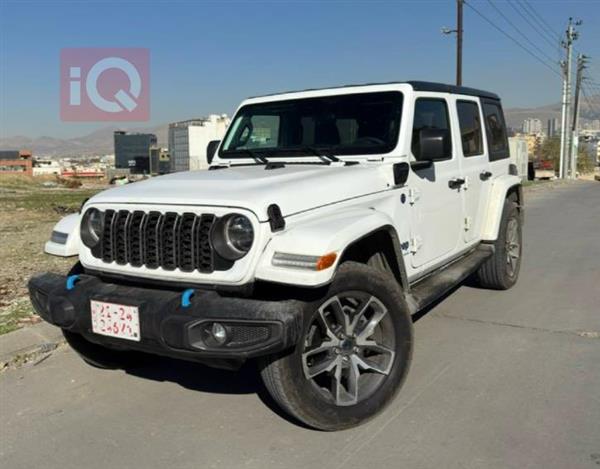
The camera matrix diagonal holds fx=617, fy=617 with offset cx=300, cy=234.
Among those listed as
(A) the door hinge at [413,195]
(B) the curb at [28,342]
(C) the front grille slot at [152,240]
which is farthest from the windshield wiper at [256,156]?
(B) the curb at [28,342]

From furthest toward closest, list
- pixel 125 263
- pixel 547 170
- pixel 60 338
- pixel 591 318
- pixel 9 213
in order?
1. pixel 547 170
2. pixel 9 213
3. pixel 591 318
4. pixel 60 338
5. pixel 125 263

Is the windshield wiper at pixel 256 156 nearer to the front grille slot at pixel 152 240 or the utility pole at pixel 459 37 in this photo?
the front grille slot at pixel 152 240

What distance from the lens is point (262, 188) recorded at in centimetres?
340

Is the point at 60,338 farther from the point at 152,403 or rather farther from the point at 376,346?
the point at 376,346

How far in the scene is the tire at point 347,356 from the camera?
3.14 meters

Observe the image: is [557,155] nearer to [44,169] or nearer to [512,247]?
[512,247]

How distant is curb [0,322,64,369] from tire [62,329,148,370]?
692 mm

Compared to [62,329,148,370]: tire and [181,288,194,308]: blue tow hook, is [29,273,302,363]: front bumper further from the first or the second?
[62,329,148,370]: tire

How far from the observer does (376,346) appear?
359cm

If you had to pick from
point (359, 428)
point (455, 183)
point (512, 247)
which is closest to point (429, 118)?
point (455, 183)

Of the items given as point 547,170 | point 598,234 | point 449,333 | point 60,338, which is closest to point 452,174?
point 449,333

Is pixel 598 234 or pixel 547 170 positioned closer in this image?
pixel 598 234

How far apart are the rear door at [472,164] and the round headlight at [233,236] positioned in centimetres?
271

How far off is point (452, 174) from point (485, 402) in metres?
2.04
